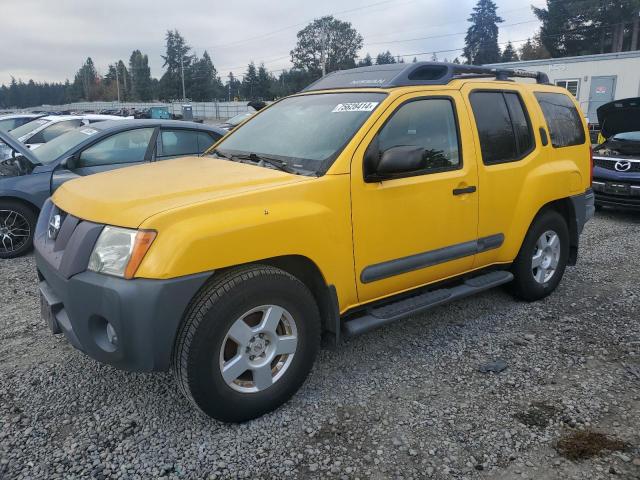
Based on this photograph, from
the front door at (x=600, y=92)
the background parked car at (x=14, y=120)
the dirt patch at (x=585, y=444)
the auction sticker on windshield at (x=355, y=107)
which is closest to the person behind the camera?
the dirt patch at (x=585, y=444)

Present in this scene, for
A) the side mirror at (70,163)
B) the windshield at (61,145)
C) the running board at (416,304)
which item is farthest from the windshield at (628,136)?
the side mirror at (70,163)

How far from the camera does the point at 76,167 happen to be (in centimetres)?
634

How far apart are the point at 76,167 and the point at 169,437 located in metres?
4.59

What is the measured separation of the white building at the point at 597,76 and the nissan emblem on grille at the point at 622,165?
15505mm

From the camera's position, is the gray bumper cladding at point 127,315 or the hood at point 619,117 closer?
the gray bumper cladding at point 127,315

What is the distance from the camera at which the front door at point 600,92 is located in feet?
76.2

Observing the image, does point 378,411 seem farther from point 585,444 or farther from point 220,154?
point 220,154

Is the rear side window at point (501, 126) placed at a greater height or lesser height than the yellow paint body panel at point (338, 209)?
greater

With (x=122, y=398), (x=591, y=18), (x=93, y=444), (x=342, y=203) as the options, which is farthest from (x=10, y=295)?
(x=591, y=18)

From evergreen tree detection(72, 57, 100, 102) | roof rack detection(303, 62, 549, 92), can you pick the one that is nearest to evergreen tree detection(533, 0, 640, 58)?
roof rack detection(303, 62, 549, 92)

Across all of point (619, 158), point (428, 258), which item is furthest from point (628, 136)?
point (428, 258)

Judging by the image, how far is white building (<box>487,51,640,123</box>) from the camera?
22469 mm

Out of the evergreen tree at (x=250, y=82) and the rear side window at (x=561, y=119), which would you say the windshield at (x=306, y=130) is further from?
the evergreen tree at (x=250, y=82)

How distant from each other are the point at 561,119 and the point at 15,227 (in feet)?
19.8
